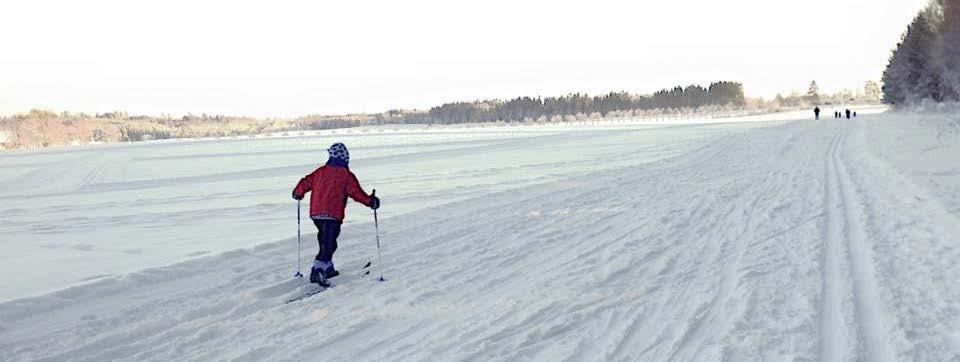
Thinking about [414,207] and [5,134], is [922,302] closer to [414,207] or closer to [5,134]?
[414,207]

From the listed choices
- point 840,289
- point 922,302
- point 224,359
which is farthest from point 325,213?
point 922,302

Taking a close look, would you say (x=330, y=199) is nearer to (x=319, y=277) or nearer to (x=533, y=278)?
(x=319, y=277)

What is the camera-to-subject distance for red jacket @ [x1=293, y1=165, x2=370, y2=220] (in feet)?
22.9

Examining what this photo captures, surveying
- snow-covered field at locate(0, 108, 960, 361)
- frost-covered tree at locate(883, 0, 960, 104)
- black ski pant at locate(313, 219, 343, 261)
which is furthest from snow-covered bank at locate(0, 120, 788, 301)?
frost-covered tree at locate(883, 0, 960, 104)

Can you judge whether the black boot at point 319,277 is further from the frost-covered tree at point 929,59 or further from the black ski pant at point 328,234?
the frost-covered tree at point 929,59

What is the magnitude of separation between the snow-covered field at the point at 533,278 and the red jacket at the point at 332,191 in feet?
2.57

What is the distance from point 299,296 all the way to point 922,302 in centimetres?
535

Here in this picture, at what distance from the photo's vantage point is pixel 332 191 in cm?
699

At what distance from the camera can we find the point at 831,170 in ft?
51.9

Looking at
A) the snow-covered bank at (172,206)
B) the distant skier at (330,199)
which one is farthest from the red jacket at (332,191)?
the snow-covered bank at (172,206)

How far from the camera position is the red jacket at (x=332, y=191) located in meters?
6.97

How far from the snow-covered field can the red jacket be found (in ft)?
2.57

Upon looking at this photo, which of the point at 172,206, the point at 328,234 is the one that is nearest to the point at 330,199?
the point at 328,234

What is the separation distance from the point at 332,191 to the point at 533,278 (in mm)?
2353
